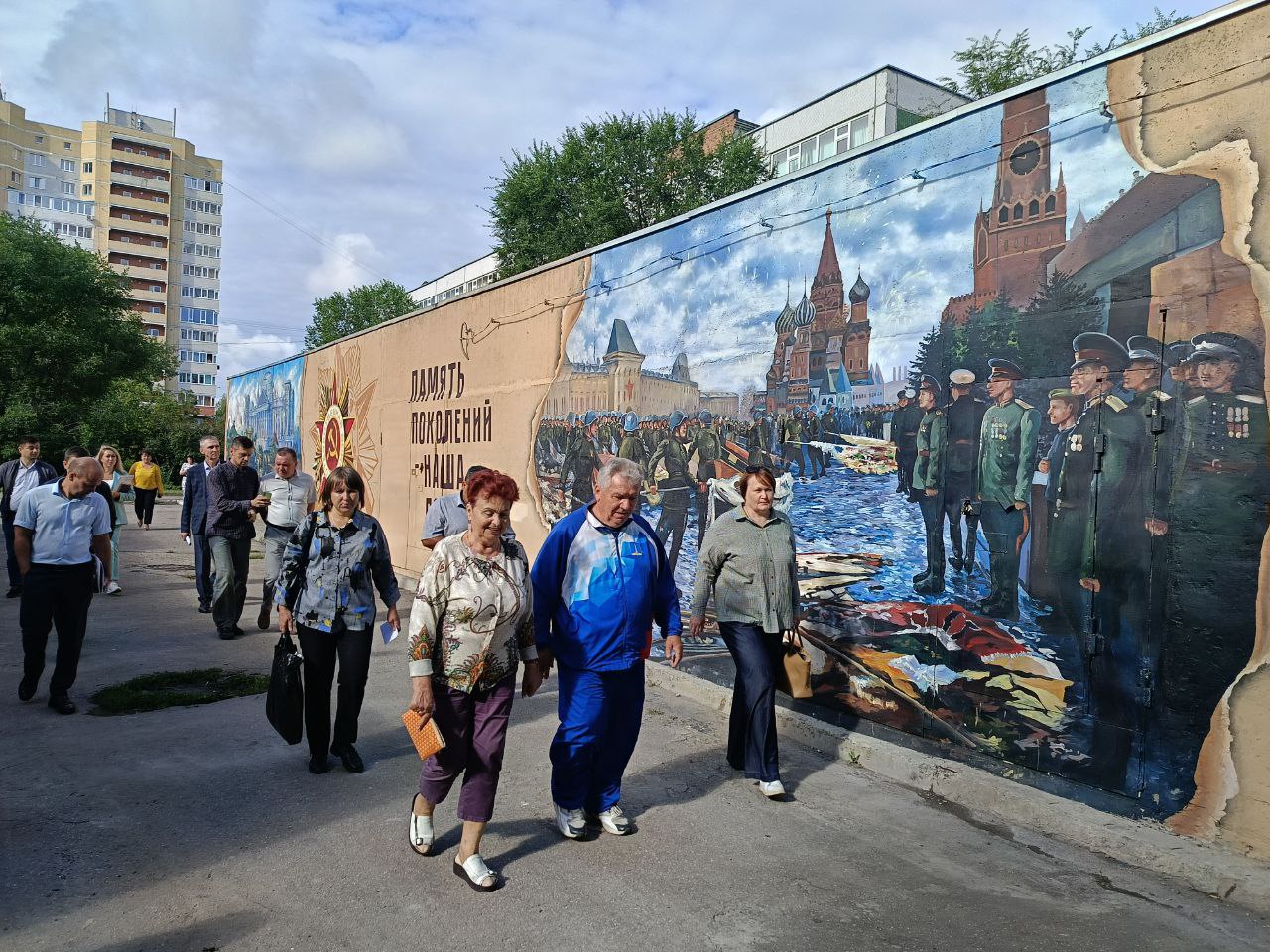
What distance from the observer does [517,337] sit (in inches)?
411

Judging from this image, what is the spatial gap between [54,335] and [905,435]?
108ft

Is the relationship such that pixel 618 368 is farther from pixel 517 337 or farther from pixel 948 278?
pixel 948 278

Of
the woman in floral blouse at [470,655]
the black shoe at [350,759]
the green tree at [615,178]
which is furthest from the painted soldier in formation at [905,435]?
the green tree at [615,178]

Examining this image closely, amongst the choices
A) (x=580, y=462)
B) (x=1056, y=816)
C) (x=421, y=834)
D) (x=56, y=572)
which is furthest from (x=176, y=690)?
(x=1056, y=816)

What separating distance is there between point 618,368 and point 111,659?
505 cm

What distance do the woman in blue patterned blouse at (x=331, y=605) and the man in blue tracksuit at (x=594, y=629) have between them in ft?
4.00

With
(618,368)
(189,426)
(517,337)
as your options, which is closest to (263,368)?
(517,337)

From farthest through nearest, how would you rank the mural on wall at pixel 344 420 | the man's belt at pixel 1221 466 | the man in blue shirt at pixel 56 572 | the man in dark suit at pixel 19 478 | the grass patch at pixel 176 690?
the mural on wall at pixel 344 420
the man in dark suit at pixel 19 478
the grass patch at pixel 176 690
the man in blue shirt at pixel 56 572
the man's belt at pixel 1221 466

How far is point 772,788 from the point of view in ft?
15.1

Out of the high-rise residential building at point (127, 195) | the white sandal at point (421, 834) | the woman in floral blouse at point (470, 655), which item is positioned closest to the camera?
the woman in floral blouse at point (470, 655)

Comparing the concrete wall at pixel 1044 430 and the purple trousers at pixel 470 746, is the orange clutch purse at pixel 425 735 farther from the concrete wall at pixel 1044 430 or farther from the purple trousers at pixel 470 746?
→ the concrete wall at pixel 1044 430

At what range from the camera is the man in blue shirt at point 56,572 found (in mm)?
5594

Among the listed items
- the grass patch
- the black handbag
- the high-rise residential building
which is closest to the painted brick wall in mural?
the black handbag

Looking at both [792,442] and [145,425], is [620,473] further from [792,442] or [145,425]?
[145,425]
